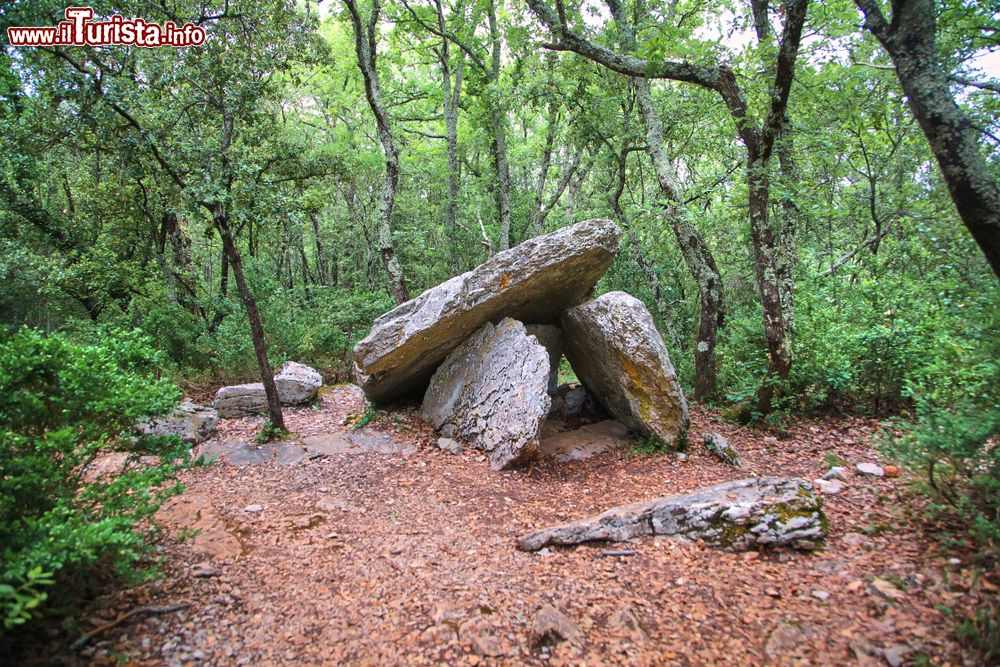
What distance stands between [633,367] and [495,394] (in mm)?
1845

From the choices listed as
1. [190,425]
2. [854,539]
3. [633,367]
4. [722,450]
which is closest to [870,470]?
[722,450]

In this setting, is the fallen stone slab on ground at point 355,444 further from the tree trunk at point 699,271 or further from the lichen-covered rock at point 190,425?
the tree trunk at point 699,271

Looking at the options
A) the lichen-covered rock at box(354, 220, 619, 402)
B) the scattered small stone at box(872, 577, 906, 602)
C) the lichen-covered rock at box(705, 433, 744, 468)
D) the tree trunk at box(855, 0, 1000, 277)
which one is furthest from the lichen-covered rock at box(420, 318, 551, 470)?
the tree trunk at box(855, 0, 1000, 277)

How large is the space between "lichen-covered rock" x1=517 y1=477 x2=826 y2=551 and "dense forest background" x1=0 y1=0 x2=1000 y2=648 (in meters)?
0.86

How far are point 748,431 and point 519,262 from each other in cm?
390

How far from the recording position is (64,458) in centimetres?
285

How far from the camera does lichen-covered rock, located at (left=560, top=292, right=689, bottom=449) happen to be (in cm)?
626

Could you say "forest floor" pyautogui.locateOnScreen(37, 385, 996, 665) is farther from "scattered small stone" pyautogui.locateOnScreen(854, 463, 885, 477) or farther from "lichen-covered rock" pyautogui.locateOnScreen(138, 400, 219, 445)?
"lichen-covered rock" pyautogui.locateOnScreen(138, 400, 219, 445)

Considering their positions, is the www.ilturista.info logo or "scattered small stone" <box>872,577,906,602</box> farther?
the www.ilturista.info logo

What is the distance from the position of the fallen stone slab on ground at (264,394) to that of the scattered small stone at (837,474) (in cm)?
773

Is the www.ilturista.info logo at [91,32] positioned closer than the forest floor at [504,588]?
No

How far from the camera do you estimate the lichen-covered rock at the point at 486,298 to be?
654cm

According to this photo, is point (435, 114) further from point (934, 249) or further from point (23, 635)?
point (23, 635)

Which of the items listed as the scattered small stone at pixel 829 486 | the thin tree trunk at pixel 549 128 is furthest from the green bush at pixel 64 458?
the thin tree trunk at pixel 549 128
